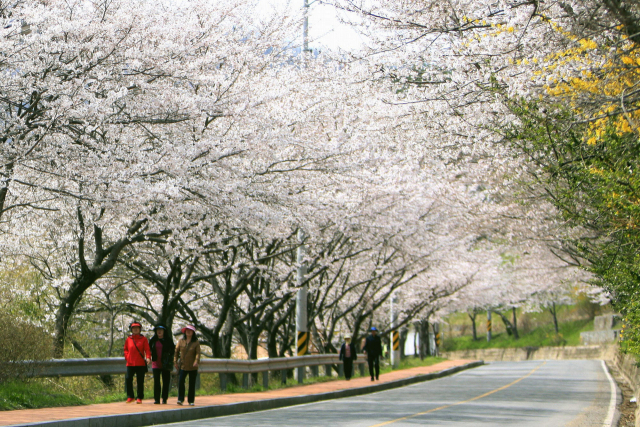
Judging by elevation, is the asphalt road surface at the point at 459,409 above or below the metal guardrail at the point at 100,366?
below

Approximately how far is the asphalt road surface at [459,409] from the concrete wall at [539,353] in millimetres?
26296

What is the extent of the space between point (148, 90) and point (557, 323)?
58695 mm

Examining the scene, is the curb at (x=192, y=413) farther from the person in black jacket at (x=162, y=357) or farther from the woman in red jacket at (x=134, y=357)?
the woman in red jacket at (x=134, y=357)

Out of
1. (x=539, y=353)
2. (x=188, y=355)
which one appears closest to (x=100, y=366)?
(x=188, y=355)

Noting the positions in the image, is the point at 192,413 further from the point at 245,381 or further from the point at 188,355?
the point at 245,381

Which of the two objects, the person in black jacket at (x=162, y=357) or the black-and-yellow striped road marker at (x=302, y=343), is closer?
the person in black jacket at (x=162, y=357)

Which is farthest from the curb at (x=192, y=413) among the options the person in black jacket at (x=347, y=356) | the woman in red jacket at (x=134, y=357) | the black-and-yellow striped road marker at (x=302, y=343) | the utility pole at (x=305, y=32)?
the utility pole at (x=305, y=32)

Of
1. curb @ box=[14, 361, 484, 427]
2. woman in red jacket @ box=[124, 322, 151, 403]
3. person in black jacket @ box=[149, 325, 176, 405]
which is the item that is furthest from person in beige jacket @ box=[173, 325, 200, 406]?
curb @ box=[14, 361, 484, 427]

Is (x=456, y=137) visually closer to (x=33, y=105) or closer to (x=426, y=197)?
(x=33, y=105)

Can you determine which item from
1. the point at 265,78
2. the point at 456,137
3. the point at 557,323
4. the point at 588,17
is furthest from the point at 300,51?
the point at 557,323

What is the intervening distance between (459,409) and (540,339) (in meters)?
52.9

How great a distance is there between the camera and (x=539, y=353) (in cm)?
5912

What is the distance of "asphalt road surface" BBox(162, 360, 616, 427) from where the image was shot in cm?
1233

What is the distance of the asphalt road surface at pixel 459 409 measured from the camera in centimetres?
1233
